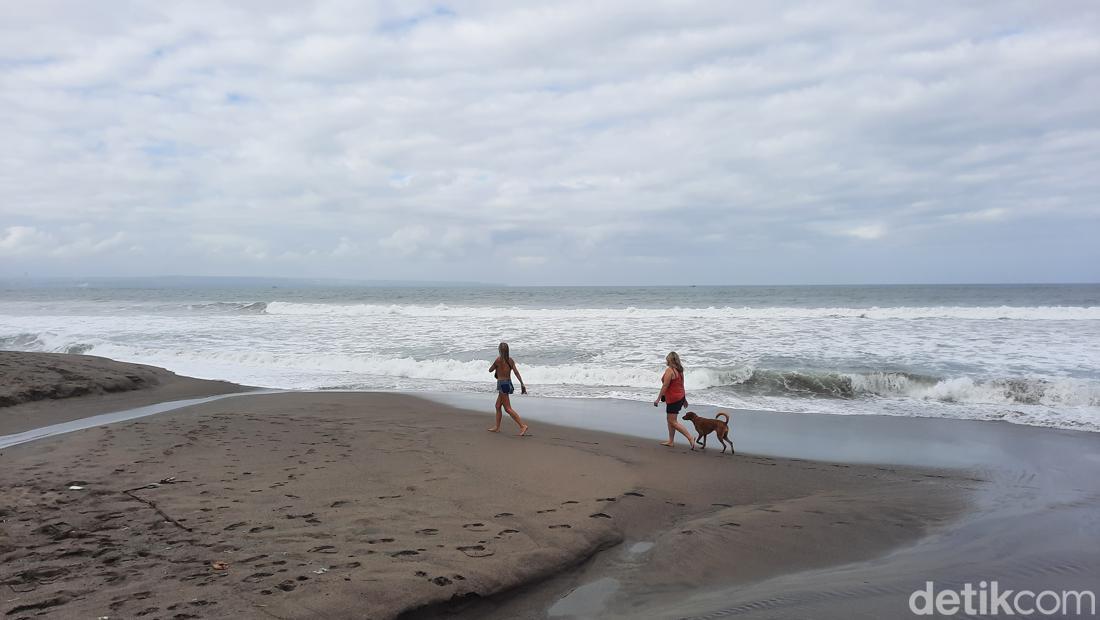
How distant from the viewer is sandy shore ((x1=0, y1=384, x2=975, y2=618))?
4.02 meters

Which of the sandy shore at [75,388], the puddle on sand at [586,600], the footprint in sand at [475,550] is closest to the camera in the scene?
the puddle on sand at [586,600]

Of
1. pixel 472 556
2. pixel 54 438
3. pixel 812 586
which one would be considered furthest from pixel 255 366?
pixel 812 586

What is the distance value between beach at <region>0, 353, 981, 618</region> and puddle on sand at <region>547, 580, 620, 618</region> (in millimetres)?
50

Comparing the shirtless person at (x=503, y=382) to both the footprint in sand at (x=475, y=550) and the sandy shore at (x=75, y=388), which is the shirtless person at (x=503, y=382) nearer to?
the footprint in sand at (x=475, y=550)

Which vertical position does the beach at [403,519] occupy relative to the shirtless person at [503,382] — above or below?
below

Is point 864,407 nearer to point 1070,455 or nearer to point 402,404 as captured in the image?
point 1070,455

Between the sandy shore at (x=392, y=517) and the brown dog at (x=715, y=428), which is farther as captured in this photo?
the brown dog at (x=715, y=428)

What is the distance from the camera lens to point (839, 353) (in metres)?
19.4

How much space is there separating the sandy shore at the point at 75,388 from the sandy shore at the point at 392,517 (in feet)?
11.8

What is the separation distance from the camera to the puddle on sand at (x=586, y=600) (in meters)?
4.12

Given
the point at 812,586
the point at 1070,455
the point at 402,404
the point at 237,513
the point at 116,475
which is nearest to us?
the point at 812,586

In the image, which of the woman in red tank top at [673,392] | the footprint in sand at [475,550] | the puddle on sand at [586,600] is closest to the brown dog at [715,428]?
the woman in red tank top at [673,392]

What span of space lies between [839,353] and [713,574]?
1666 cm

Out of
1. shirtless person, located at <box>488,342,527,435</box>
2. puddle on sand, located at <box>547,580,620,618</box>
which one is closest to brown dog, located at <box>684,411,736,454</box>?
shirtless person, located at <box>488,342,527,435</box>
